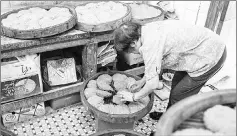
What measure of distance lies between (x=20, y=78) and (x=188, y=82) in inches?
83.9

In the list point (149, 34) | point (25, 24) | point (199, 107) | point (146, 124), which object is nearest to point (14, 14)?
point (25, 24)

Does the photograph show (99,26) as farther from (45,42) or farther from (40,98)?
(40,98)

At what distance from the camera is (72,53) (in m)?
4.17

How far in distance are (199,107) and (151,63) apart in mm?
1292

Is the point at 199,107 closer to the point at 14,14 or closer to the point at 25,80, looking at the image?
the point at 25,80

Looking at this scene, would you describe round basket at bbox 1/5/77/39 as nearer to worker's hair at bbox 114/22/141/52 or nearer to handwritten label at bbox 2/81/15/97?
handwritten label at bbox 2/81/15/97

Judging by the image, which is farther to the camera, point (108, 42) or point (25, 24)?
point (108, 42)

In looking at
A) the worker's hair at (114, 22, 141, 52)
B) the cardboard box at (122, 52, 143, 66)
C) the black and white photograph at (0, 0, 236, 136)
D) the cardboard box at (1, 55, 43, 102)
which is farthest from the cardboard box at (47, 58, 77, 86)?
the worker's hair at (114, 22, 141, 52)

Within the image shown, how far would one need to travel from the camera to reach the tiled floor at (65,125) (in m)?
3.62

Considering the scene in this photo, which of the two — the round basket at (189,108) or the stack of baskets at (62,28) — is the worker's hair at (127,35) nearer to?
the stack of baskets at (62,28)

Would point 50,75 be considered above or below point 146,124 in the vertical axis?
above

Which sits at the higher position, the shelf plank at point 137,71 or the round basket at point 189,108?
the round basket at point 189,108

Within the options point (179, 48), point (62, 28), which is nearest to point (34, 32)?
point (62, 28)

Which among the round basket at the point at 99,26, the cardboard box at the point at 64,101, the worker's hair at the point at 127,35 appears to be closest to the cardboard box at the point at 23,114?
the cardboard box at the point at 64,101
